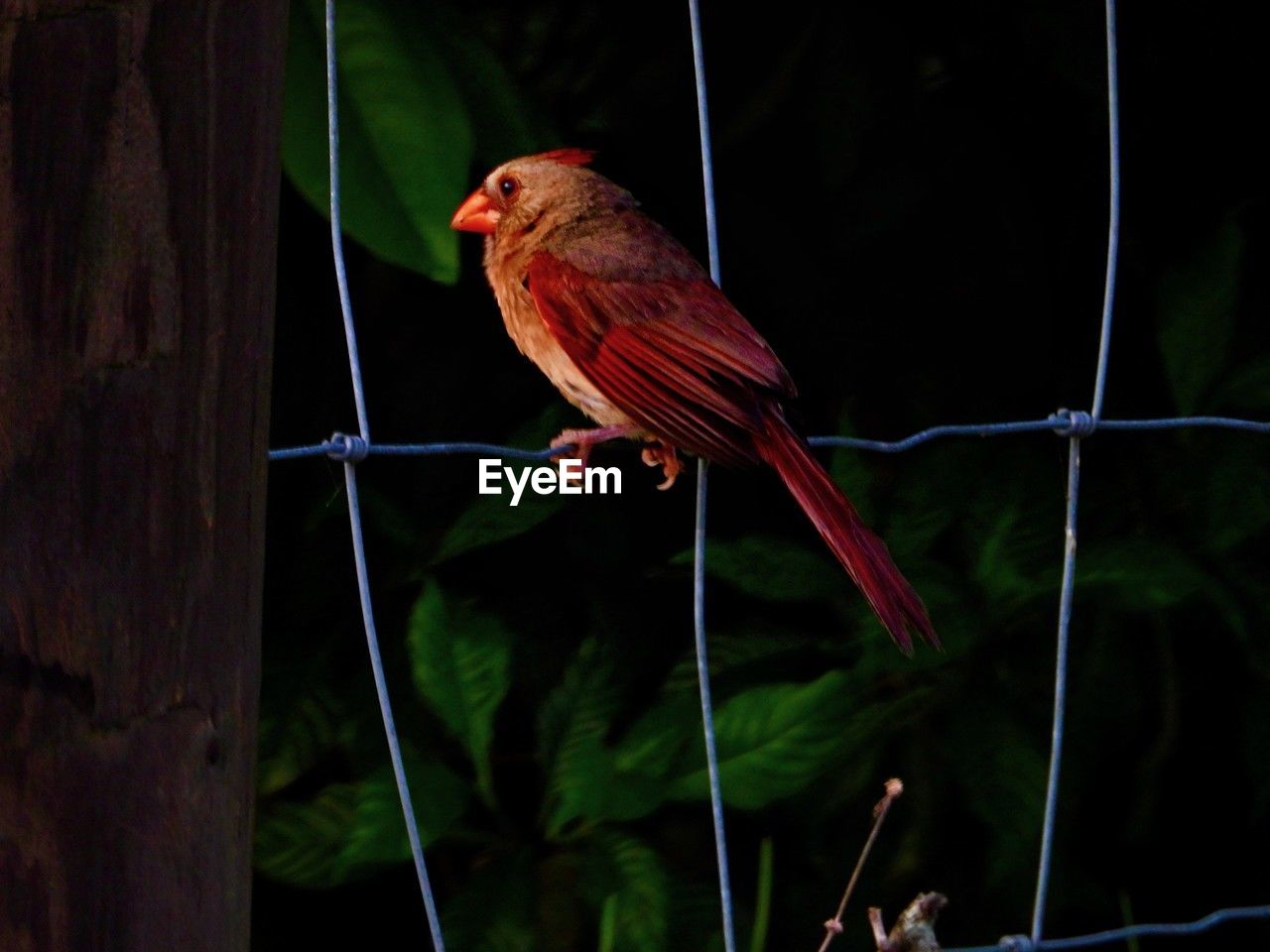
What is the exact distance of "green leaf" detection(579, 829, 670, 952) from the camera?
77.7 inches

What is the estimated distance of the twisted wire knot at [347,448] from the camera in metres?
1.56

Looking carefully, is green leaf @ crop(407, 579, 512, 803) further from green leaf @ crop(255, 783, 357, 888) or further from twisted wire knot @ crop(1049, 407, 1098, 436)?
twisted wire knot @ crop(1049, 407, 1098, 436)

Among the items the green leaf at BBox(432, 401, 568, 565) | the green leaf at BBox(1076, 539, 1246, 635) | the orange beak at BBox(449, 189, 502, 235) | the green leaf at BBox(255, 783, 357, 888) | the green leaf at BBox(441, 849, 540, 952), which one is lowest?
the green leaf at BBox(441, 849, 540, 952)

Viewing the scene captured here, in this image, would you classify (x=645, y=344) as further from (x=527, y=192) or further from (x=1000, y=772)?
(x=1000, y=772)

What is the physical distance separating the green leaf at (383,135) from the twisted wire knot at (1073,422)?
0.65 m

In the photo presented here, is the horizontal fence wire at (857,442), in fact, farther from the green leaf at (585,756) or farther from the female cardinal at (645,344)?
the green leaf at (585,756)

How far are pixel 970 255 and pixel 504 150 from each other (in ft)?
2.10

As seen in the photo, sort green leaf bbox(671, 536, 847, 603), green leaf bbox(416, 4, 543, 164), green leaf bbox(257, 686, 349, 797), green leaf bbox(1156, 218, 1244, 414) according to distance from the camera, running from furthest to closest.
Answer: green leaf bbox(1156, 218, 1244, 414) → green leaf bbox(671, 536, 847, 603) → green leaf bbox(257, 686, 349, 797) → green leaf bbox(416, 4, 543, 164)

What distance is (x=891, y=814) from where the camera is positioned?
7.77 ft

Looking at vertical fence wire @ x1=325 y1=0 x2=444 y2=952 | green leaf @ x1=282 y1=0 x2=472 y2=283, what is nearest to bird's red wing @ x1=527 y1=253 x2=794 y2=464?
green leaf @ x1=282 y1=0 x2=472 y2=283

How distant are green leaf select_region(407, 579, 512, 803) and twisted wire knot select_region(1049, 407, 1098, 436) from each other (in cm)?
60

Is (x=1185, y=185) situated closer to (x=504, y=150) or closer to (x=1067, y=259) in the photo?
(x=1067, y=259)

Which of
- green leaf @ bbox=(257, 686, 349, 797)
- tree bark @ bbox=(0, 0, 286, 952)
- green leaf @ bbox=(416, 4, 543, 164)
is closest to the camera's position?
tree bark @ bbox=(0, 0, 286, 952)

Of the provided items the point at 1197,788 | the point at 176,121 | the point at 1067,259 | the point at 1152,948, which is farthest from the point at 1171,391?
the point at 176,121
